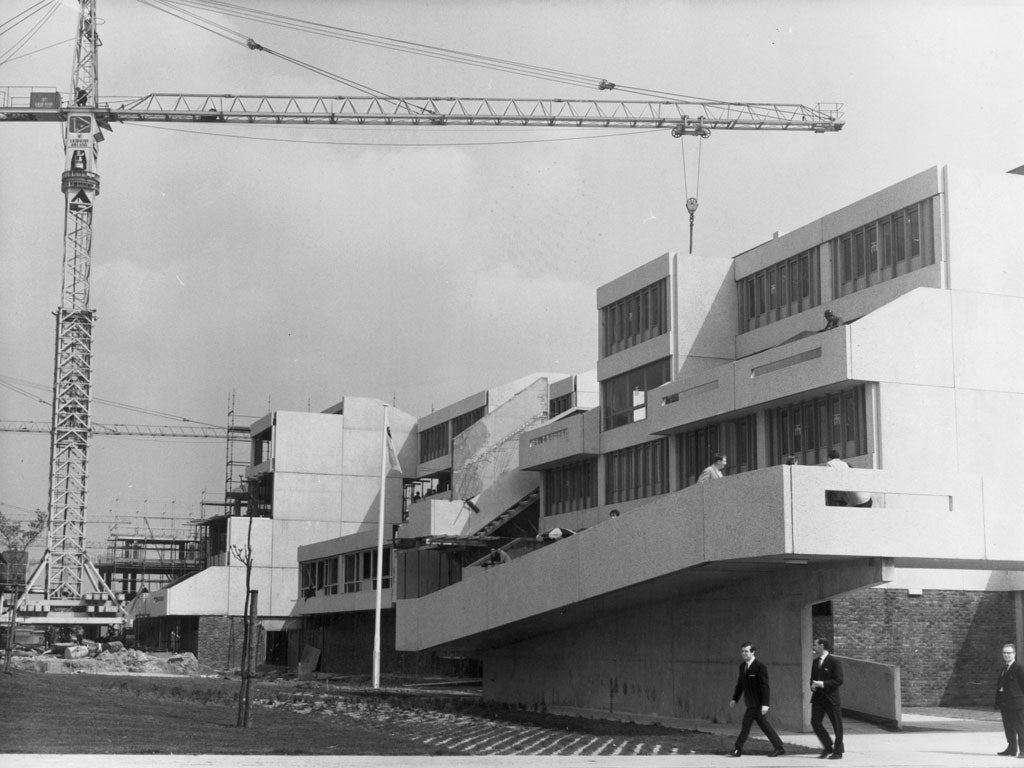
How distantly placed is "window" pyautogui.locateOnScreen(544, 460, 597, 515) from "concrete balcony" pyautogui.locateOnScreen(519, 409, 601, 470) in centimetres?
43

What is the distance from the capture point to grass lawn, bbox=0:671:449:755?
60.6 feet

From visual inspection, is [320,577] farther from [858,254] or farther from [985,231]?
[985,231]

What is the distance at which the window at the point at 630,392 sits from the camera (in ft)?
143

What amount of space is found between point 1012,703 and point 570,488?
29354 millimetres

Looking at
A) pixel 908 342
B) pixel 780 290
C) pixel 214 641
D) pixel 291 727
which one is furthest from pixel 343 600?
pixel 291 727

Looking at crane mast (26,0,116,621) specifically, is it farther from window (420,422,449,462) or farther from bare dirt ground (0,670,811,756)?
bare dirt ground (0,670,811,756)

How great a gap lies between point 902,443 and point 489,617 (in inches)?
421

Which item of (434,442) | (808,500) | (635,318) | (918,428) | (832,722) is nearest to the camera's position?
(832,722)

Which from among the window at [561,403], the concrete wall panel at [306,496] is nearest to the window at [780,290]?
the window at [561,403]

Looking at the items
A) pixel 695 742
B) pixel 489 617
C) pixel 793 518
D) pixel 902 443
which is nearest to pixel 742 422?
pixel 902 443

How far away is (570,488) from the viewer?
161ft

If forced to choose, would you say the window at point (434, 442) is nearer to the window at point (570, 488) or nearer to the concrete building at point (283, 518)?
the concrete building at point (283, 518)

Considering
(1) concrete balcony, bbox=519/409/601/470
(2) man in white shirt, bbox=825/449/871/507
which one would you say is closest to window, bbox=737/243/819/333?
(1) concrete balcony, bbox=519/409/601/470

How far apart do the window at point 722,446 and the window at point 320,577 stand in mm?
31487
